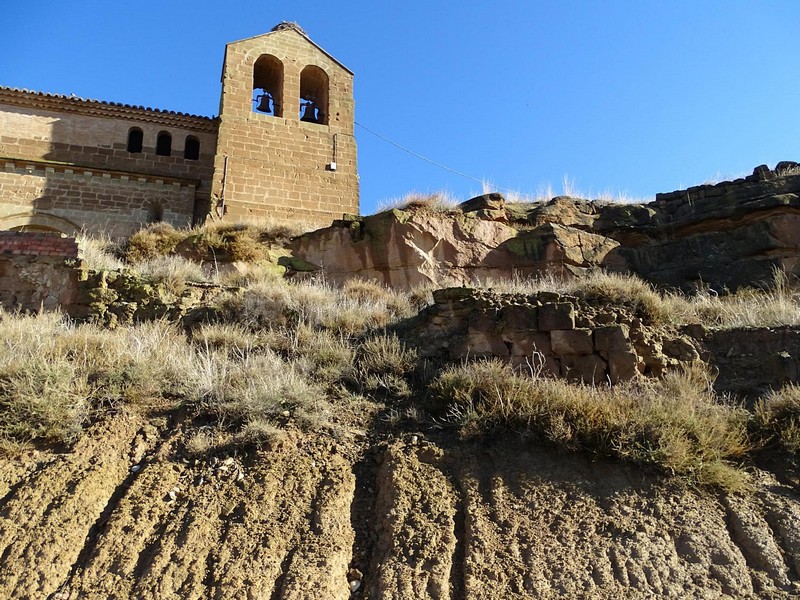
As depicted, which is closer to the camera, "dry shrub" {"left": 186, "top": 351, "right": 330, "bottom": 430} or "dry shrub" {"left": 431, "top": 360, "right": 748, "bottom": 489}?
"dry shrub" {"left": 431, "top": 360, "right": 748, "bottom": 489}

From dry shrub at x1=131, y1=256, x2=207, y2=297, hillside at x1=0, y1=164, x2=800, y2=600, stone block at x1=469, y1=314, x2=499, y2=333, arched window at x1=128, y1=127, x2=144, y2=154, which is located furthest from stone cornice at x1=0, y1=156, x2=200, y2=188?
stone block at x1=469, y1=314, x2=499, y2=333

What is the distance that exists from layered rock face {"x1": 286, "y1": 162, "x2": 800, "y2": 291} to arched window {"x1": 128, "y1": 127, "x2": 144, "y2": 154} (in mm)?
8734

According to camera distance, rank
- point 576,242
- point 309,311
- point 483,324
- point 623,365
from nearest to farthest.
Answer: point 623,365 < point 483,324 < point 309,311 < point 576,242

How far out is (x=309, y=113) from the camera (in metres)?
21.0

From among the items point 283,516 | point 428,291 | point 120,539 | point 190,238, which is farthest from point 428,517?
point 190,238

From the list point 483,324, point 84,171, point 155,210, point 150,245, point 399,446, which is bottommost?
point 399,446

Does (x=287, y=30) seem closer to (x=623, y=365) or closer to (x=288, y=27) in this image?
(x=288, y=27)

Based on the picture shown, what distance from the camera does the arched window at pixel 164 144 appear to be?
65.0ft

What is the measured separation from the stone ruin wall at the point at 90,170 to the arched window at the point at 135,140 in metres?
0.24

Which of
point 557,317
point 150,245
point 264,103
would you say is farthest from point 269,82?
point 557,317

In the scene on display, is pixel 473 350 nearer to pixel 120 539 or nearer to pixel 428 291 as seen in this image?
pixel 428 291

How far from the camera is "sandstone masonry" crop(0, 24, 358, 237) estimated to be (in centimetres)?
1775

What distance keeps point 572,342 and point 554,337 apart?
0.72 feet

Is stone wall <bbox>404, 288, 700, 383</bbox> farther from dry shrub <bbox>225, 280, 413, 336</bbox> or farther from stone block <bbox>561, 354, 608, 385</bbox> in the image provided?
dry shrub <bbox>225, 280, 413, 336</bbox>
